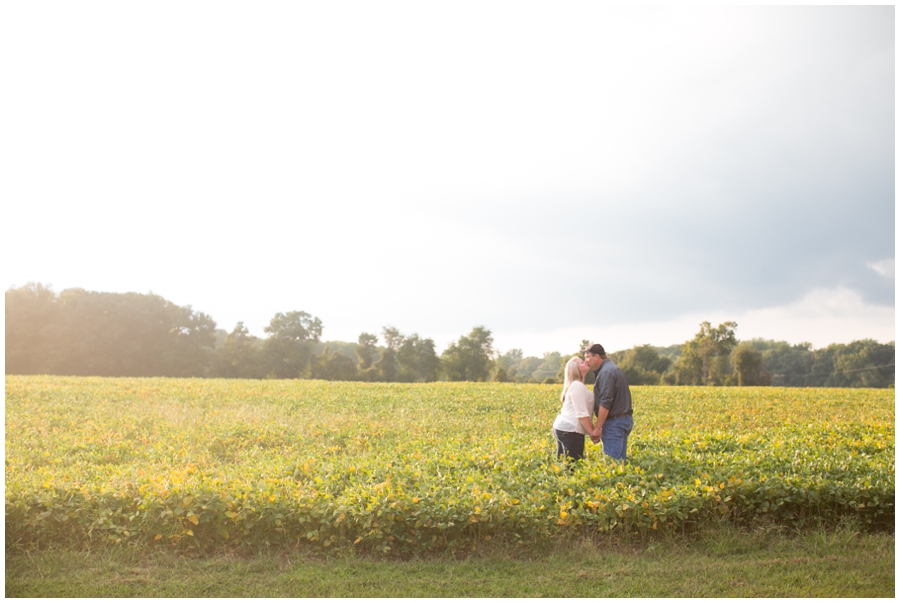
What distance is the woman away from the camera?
24.5 ft

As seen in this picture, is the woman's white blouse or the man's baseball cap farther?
the man's baseball cap

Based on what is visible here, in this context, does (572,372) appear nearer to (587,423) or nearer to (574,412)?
(574,412)

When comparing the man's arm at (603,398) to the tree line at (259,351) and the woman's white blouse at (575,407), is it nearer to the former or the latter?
the woman's white blouse at (575,407)

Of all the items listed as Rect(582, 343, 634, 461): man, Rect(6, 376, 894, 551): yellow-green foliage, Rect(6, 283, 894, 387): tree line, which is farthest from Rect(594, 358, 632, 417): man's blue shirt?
Rect(6, 283, 894, 387): tree line

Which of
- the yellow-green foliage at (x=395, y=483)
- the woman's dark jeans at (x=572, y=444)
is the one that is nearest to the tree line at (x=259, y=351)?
the yellow-green foliage at (x=395, y=483)

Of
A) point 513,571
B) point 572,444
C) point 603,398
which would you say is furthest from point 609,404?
point 513,571

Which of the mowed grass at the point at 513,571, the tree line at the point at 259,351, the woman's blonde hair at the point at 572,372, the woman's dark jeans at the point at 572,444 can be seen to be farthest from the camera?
the tree line at the point at 259,351

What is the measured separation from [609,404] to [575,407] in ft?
1.44

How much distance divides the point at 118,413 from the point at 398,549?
11273mm

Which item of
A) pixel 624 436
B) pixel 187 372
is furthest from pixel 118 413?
pixel 187 372

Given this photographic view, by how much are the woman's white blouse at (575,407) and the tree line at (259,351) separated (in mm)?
31270

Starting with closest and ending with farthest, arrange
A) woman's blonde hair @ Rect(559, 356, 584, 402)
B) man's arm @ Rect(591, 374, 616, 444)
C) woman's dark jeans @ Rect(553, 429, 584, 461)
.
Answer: man's arm @ Rect(591, 374, 616, 444), woman's blonde hair @ Rect(559, 356, 584, 402), woman's dark jeans @ Rect(553, 429, 584, 461)

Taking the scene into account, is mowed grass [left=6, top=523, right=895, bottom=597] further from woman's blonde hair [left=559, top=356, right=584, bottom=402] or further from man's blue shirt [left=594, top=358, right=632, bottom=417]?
woman's blonde hair [left=559, top=356, right=584, bottom=402]

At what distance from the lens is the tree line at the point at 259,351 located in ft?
139
